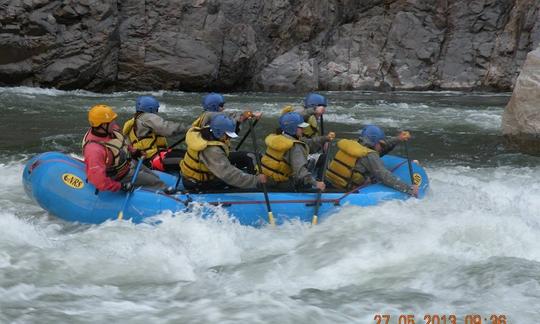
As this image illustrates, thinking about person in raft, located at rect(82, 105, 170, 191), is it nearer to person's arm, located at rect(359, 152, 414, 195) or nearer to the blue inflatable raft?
the blue inflatable raft

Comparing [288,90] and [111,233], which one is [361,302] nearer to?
[111,233]

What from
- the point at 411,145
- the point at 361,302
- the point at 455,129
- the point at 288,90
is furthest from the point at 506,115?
the point at 288,90

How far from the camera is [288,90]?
24.2 m

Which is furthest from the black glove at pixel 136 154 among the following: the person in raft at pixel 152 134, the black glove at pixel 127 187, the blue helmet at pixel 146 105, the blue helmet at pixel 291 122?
the blue helmet at pixel 291 122

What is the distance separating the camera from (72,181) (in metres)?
6.20

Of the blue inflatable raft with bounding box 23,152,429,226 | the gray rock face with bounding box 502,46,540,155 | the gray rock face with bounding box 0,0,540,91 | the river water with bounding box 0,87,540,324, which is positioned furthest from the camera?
the gray rock face with bounding box 0,0,540,91

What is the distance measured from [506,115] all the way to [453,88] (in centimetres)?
1551

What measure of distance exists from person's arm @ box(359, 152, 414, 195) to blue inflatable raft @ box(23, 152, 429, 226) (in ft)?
1.52

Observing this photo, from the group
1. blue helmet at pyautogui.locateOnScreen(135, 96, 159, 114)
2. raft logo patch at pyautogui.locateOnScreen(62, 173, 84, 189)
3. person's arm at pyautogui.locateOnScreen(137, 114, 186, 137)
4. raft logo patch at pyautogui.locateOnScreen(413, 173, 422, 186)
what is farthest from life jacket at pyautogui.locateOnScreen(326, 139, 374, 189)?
raft logo patch at pyautogui.locateOnScreen(62, 173, 84, 189)

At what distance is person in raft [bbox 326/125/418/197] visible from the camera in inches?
264

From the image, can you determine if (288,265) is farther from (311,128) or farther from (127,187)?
(311,128)

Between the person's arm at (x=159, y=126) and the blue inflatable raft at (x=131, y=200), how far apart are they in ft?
4.23
